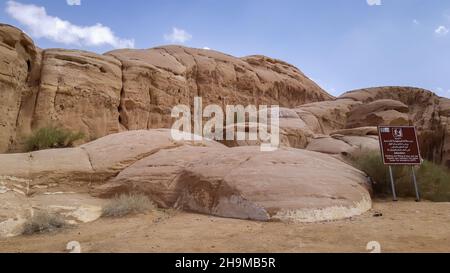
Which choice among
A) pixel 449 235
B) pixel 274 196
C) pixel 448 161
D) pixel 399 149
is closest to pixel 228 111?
pixel 448 161

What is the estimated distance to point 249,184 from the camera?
262 inches

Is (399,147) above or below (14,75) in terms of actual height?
below

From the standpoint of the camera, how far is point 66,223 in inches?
246

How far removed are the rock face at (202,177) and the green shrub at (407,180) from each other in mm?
939

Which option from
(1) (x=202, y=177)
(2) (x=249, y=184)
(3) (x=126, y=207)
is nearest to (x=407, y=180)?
(2) (x=249, y=184)

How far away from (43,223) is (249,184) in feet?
11.7

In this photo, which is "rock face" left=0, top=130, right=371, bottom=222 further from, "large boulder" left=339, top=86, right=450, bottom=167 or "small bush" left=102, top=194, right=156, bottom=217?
"large boulder" left=339, top=86, right=450, bottom=167

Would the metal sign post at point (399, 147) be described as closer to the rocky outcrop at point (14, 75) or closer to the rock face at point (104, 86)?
the rock face at point (104, 86)

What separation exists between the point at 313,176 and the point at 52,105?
14283 millimetres

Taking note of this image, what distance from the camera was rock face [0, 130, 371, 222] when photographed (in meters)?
6.30

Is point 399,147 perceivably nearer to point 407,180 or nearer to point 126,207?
point 407,180

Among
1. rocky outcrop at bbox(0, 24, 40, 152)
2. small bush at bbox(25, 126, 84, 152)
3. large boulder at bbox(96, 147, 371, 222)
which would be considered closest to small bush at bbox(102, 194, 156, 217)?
large boulder at bbox(96, 147, 371, 222)

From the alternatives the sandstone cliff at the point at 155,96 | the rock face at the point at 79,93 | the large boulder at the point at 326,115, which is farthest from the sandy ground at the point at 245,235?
the large boulder at the point at 326,115

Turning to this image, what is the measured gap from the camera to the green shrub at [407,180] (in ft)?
29.2
